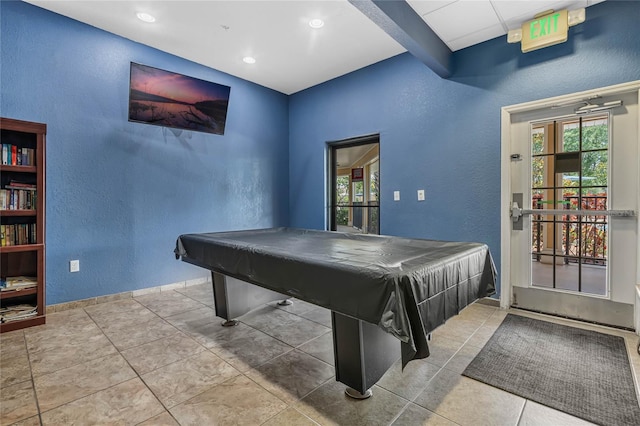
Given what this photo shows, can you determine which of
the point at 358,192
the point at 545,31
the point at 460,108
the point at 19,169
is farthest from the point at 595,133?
the point at 19,169

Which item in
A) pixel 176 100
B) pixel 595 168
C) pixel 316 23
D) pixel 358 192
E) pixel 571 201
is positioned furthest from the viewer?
pixel 358 192

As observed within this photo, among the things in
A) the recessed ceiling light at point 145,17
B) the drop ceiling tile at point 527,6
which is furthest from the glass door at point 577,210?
the recessed ceiling light at point 145,17

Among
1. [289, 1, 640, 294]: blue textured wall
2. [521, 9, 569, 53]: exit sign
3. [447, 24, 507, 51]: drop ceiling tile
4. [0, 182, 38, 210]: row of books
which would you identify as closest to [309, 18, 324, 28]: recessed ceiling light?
[289, 1, 640, 294]: blue textured wall

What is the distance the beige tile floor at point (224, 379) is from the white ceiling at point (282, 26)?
2750mm

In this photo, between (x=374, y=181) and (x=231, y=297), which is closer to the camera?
(x=231, y=297)

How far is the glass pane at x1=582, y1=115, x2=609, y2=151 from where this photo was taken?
259 centimetres

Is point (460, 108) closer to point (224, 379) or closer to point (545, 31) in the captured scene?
point (545, 31)

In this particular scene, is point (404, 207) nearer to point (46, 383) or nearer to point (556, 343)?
point (556, 343)

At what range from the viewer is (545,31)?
2582mm

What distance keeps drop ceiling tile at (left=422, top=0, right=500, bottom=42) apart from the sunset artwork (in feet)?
8.41

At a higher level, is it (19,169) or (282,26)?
(282,26)

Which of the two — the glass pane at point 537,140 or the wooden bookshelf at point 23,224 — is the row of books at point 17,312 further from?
the glass pane at point 537,140

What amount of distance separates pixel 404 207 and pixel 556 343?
1924 millimetres

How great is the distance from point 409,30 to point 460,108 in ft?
3.63
